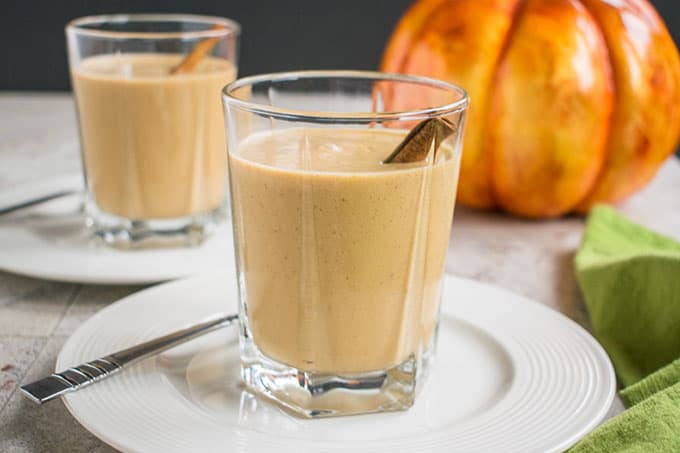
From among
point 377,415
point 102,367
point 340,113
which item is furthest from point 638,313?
point 102,367

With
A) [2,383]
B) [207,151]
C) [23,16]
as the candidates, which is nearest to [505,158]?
[207,151]

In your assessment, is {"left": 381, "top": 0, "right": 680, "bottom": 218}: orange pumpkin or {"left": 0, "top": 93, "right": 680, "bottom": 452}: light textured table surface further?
{"left": 381, "top": 0, "right": 680, "bottom": 218}: orange pumpkin

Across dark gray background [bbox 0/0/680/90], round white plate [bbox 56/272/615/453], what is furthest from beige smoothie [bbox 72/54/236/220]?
dark gray background [bbox 0/0/680/90]

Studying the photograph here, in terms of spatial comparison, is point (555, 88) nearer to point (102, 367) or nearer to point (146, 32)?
point (146, 32)

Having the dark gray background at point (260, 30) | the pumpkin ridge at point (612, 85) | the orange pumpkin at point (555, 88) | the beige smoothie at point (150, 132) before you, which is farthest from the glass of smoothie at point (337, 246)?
the dark gray background at point (260, 30)

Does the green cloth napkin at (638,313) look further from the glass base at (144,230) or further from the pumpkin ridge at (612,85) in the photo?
the glass base at (144,230)

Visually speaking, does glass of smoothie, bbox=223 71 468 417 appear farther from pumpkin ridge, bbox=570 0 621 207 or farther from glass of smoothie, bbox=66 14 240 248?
pumpkin ridge, bbox=570 0 621 207
